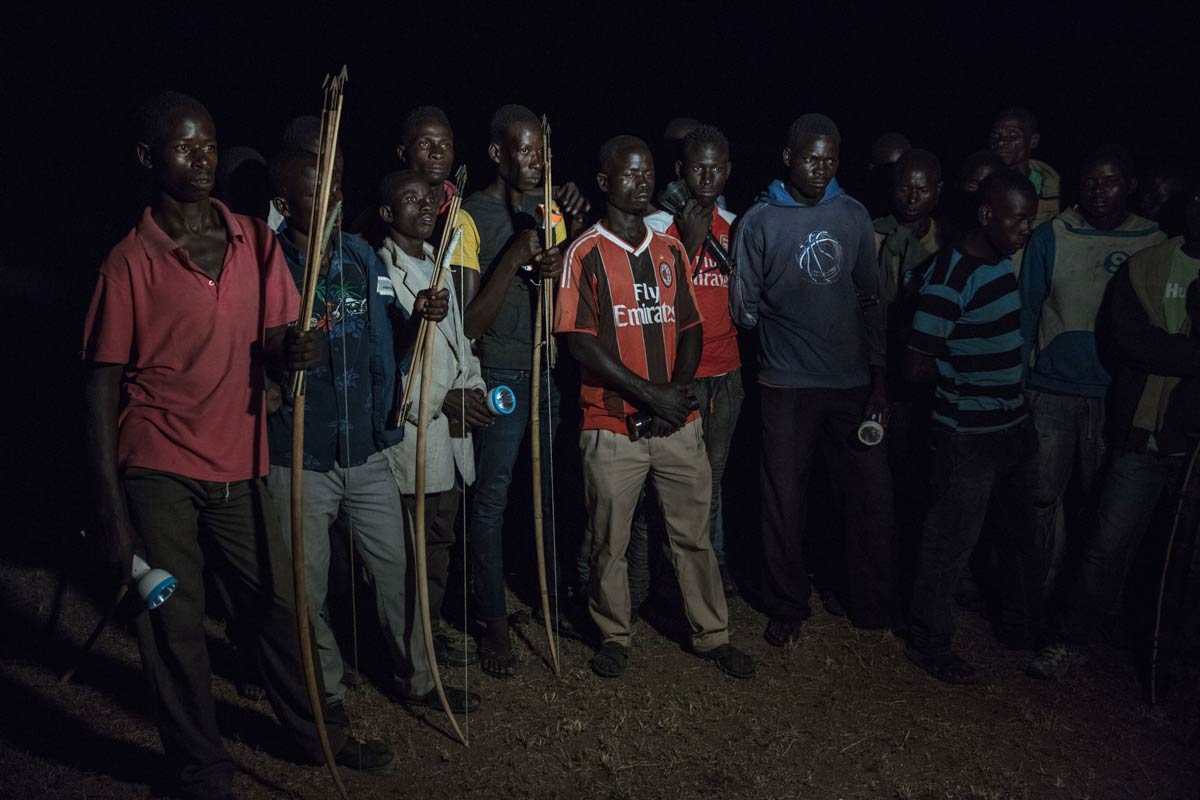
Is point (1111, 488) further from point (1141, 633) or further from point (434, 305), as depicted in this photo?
point (434, 305)

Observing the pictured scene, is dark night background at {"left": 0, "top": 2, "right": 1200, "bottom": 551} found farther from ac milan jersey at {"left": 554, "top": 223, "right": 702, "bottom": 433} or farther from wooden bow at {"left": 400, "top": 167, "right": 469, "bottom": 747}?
wooden bow at {"left": 400, "top": 167, "right": 469, "bottom": 747}

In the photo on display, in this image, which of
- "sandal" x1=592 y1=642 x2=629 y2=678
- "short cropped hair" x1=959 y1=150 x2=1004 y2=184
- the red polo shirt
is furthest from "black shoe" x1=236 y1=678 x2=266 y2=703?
"short cropped hair" x1=959 y1=150 x2=1004 y2=184

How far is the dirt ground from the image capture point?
371 cm

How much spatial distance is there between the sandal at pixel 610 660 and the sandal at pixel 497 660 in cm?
39

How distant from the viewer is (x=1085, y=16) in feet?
24.8

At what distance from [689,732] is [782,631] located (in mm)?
998

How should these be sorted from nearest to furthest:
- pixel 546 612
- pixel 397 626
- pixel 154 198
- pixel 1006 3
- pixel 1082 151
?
1. pixel 154 198
2. pixel 397 626
3. pixel 546 612
4. pixel 1082 151
5. pixel 1006 3

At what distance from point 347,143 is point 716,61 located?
10.4 ft

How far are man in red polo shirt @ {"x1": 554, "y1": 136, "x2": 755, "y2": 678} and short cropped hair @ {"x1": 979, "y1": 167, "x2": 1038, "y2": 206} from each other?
139 centimetres

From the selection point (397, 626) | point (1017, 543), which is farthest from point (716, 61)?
point (397, 626)

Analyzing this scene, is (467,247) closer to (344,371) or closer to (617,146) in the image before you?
(617,146)

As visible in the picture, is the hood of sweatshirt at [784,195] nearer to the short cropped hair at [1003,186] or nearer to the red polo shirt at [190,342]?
the short cropped hair at [1003,186]

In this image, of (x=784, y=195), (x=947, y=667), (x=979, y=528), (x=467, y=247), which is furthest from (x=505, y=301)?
(x=947, y=667)

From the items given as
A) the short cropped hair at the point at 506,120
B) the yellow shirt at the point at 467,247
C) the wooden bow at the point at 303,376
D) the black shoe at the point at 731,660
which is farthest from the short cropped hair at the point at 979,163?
the wooden bow at the point at 303,376
